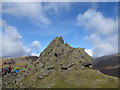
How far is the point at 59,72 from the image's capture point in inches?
2338

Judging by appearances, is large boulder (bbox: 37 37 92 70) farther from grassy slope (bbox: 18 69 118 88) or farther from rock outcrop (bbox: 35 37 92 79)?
grassy slope (bbox: 18 69 118 88)

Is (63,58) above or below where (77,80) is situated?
above

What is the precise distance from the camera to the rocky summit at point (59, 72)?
48500mm

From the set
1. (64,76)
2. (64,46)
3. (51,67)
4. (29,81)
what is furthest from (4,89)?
(64,46)

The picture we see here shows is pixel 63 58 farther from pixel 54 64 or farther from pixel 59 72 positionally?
pixel 59 72

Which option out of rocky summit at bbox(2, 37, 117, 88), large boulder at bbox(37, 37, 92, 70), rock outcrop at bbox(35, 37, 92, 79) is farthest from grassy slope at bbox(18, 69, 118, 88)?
large boulder at bbox(37, 37, 92, 70)

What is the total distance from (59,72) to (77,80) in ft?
41.7

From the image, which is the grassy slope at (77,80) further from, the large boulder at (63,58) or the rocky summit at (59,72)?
the large boulder at (63,58)

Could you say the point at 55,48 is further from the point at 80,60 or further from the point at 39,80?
the point at 39,80

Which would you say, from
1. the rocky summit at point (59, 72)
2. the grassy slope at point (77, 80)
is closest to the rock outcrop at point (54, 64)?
the rocky summit at point (59, 72)

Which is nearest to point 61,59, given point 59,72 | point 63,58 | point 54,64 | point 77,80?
point 63,58

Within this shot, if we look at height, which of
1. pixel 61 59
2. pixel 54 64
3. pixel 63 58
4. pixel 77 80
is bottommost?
pixel 77 80

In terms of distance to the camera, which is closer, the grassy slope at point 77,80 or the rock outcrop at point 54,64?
the grassy slope at point 77,80

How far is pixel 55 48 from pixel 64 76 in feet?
79.9
